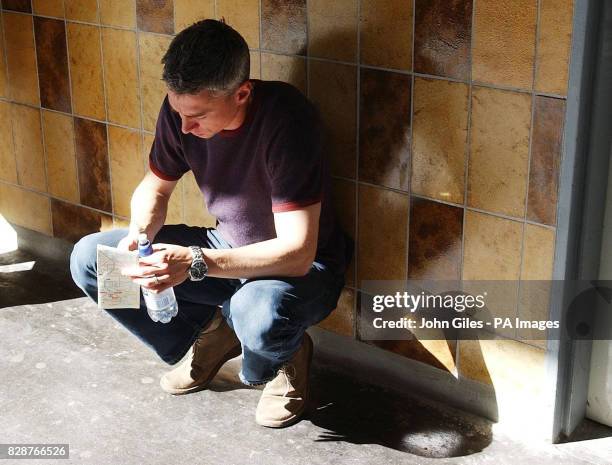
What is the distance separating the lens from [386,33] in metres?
2.61

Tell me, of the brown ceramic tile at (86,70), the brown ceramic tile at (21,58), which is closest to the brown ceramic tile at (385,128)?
the brown ceramic tile at (86,70)

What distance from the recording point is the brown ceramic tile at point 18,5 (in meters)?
3.56

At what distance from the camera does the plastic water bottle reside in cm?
251

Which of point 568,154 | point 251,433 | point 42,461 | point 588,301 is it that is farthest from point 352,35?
point 42,461

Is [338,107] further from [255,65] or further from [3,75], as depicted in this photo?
[3,75]

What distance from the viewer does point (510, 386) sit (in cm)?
267

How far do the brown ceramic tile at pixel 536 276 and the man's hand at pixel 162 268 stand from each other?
876 millimetres

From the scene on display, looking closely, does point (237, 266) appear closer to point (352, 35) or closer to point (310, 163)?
point (310, 163)

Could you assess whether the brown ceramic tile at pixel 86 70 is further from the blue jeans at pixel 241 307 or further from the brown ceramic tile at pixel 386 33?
the brown ceramic tile at pixel 386 33

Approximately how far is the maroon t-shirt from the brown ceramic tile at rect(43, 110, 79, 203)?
830 mm

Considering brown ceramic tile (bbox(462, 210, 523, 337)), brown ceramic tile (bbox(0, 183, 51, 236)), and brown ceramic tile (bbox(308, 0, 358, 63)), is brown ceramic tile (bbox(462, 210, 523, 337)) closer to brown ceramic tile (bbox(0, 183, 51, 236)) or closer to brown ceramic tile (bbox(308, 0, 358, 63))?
brown ceramic tile (bbox(308, 0, 358, 63))

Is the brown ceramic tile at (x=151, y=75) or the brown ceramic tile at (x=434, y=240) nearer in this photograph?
the brown ceramic tile at (x=434, y=240)

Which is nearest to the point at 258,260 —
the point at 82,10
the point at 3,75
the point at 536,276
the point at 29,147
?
the point at 536,276

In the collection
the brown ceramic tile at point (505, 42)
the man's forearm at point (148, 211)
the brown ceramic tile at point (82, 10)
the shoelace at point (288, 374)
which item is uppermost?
the brown ceramic tile at point (82, 10)
